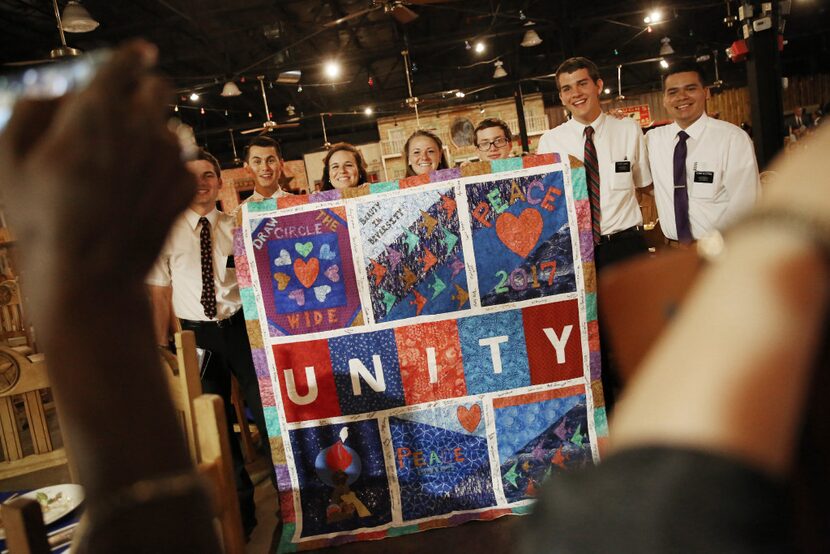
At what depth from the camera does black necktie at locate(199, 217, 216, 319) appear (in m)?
2.75

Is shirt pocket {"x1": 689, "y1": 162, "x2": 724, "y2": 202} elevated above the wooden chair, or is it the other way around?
shirt pocket {"x1": 689, "y1": 162, "x2": 724, "y2": 202}

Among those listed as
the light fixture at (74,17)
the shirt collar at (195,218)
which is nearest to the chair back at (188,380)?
the shirt collar at (195,218)

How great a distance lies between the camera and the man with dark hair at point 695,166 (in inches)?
120

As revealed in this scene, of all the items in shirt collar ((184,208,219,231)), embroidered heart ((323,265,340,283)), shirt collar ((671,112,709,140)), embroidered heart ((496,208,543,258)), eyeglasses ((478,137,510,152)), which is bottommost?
embroidered heart ((323,265,340,283))

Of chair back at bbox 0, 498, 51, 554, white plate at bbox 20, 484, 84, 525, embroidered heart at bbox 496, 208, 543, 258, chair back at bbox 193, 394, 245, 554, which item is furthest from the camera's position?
embroidered heart at bbox 496, 208, 543, 258

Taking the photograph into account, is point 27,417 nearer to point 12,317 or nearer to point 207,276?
point 12,317

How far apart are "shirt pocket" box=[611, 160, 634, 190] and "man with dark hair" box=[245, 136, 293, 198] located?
2394 mm

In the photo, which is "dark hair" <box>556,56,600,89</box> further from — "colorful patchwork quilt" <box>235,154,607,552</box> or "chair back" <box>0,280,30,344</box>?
"chair back" <box>0,280,30,344</box>

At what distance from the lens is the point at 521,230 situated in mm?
2328

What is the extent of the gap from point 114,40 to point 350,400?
9971mm

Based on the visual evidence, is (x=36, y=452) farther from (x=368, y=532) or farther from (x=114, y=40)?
(x=114, y=40)

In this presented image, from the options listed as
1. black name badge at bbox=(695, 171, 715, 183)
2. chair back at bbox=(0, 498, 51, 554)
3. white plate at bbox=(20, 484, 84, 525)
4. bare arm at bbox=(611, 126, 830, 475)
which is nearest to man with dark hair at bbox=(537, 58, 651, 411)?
black name badge at bbox=(695, 171, 715, 183)

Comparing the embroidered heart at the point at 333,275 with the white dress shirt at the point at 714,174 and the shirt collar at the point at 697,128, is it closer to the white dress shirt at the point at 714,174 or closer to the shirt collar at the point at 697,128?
the white dress shirt at the point at 714,174

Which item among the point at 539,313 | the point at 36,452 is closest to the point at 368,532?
the point at 539,313
